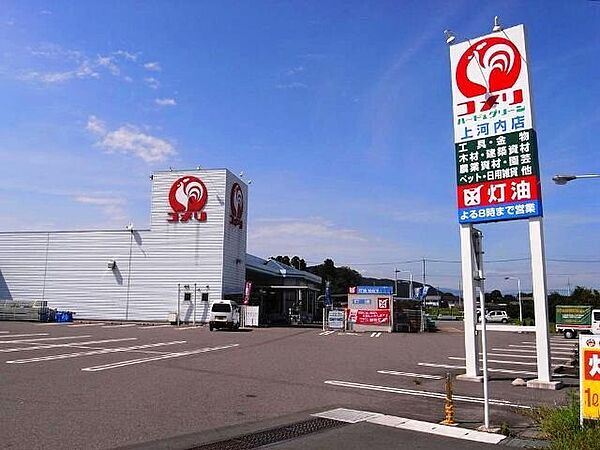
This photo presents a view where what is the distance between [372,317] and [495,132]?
1094 inches

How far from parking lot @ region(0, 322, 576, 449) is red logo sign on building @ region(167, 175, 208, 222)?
2427 centimetres

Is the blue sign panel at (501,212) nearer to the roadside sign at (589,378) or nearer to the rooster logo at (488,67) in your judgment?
the rooster logo at (488,67)

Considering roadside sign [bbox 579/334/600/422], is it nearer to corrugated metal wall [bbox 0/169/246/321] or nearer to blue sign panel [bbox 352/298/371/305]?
blue sign panel [bbox 352/298/371/305]

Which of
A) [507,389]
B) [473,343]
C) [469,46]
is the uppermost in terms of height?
[469,46]

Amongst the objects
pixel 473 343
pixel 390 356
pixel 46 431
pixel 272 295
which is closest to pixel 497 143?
pixel 473 343

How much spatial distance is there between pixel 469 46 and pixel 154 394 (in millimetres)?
11827

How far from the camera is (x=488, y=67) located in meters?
15.0

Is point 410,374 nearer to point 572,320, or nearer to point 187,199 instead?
point 572,320

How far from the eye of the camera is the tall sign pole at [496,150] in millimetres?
13891

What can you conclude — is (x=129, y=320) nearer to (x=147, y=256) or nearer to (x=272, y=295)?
(x=147, y=256)

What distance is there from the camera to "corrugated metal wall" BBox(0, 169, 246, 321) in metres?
43.7

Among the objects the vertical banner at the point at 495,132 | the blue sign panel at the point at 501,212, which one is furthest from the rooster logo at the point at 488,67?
the blue sign panel at the point at 501,212

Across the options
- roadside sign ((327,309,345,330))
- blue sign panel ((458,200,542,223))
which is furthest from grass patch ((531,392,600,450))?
roadside sign ((327,309,345,330))

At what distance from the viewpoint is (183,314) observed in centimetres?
4297
